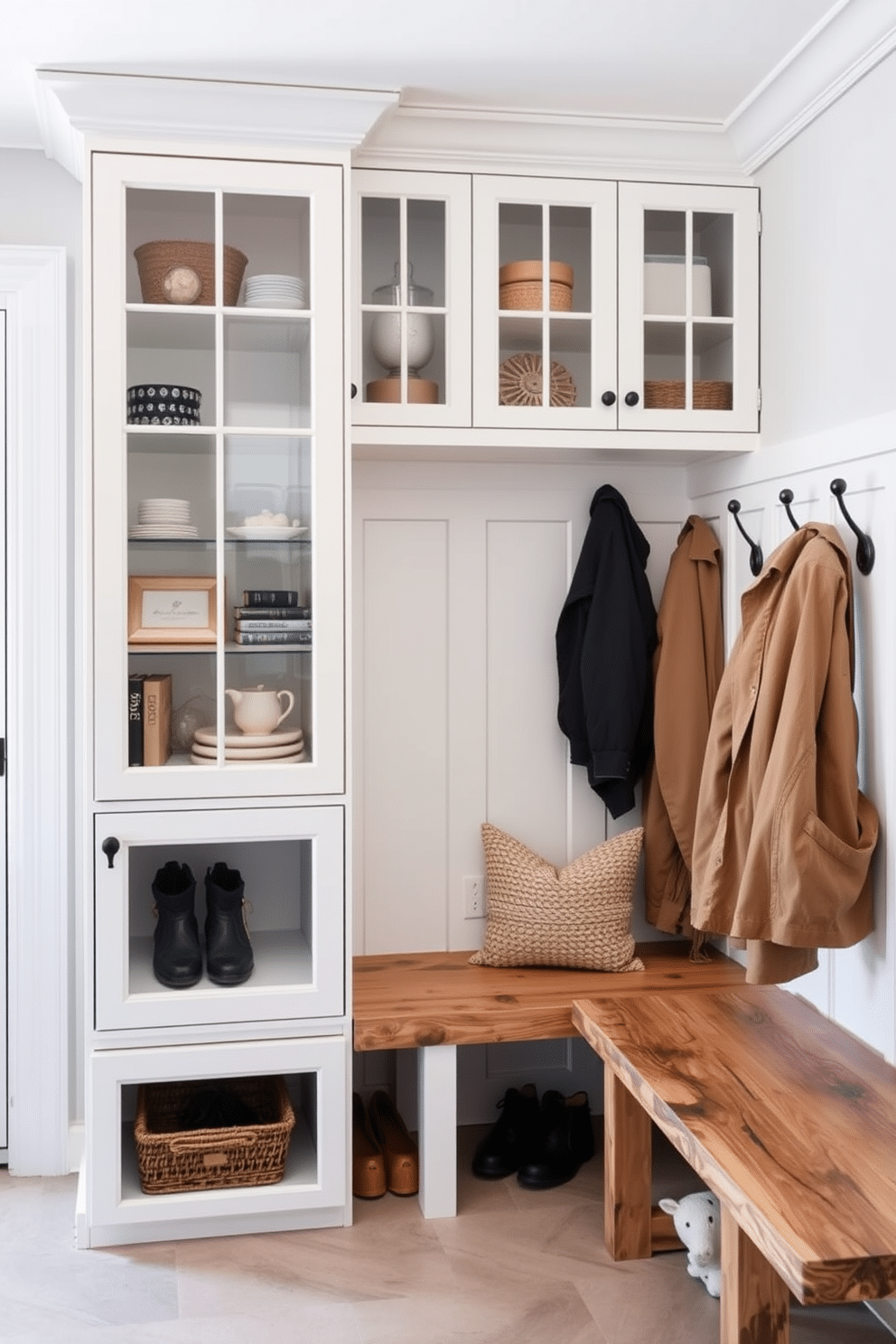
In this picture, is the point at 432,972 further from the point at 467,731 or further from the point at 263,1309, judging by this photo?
the point at 263,1309

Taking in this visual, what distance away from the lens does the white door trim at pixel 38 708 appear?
9.54 ft

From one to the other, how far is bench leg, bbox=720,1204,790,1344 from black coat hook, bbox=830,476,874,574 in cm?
119

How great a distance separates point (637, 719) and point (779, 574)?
0.69 metres

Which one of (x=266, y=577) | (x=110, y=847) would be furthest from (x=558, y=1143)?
(x=266, y=577)

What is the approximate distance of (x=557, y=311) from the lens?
286 centimetres

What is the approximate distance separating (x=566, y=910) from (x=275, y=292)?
5.15 feet

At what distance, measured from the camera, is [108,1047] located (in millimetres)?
2621

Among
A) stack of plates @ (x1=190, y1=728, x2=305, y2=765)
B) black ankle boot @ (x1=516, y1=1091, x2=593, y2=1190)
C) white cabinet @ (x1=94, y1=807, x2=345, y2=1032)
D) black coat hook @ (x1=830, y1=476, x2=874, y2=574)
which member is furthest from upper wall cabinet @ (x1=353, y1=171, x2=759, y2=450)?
black ankle boot @ (x1=516, y1=1091, x2=593, y2=1190)

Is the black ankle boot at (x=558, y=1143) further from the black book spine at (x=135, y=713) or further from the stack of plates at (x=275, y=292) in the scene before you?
→ the stack of plates at (x=275, y=292)

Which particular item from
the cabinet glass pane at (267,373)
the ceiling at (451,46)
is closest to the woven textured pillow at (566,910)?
the cabinet glass pane at (267,373)

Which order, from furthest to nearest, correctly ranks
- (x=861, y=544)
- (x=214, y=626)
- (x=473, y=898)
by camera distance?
(x=473, y=898), (x=214, y=626), (x=861, y=544)

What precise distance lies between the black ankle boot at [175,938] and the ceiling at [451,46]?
1.72m

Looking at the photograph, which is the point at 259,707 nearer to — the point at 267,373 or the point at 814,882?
the point at 267,373

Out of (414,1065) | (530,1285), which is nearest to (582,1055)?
(414,1065)
